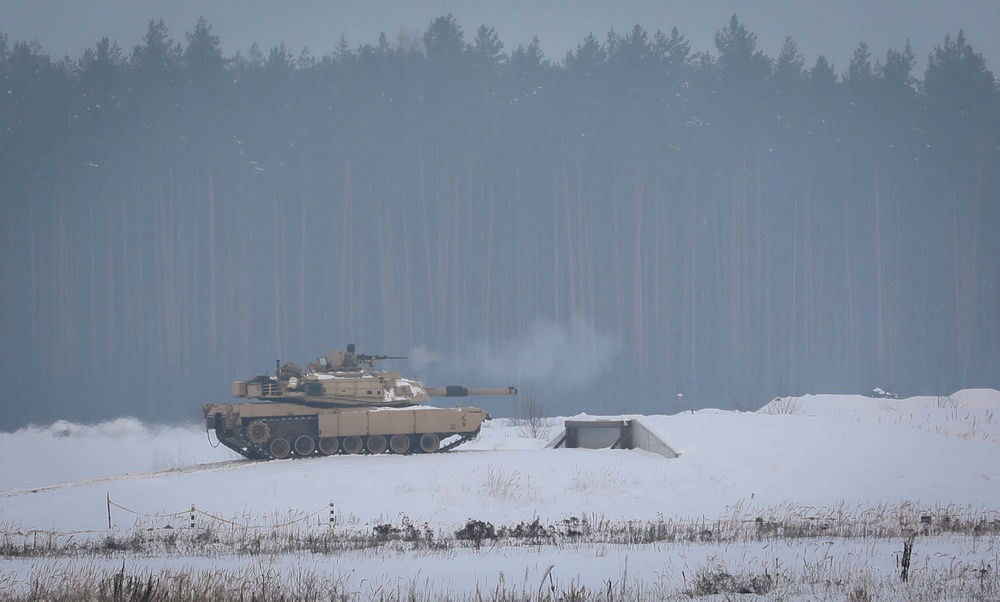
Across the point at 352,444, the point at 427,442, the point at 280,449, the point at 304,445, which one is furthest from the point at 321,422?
the point at 427,442

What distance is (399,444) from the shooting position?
104 ft

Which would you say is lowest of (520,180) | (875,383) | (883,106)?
(875,383)

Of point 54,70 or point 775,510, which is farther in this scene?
point 54,70

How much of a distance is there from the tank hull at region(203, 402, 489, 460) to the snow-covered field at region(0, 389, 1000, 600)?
135cm

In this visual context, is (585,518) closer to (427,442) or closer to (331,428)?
(427,442)

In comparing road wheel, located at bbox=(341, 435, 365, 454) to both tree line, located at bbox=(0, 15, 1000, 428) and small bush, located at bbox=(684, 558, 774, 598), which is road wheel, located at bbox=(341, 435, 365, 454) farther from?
tree line, located at bbox=(0, 15, 1000, 428)

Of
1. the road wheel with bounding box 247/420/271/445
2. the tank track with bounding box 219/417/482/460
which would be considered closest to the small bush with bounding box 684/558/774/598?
the tank track with bounding box 219/417/482/460

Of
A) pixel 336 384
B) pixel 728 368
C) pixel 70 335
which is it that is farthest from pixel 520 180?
pixel 336 384

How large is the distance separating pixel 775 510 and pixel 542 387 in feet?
177

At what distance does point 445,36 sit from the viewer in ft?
277

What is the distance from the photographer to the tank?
3148cm

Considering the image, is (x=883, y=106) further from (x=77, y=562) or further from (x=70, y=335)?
(x=77, y=562)

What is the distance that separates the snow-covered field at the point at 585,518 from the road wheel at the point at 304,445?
2.27m

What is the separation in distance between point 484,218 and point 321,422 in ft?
173
